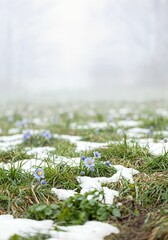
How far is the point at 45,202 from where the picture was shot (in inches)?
105

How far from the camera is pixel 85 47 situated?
4156 cm

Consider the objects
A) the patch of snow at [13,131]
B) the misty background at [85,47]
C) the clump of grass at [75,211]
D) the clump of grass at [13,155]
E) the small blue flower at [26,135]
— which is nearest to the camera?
the clump of grass at [75,211]

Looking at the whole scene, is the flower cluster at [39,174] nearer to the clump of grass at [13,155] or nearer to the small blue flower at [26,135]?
the clump of grass at [13,155]

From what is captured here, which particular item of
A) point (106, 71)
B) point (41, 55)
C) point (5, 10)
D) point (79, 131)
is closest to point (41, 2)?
point (5, 10)

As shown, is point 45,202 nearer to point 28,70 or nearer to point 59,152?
point 59,152

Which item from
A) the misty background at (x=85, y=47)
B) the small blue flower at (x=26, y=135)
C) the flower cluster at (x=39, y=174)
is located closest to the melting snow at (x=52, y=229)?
the flower cluster at (x=39, y=174)

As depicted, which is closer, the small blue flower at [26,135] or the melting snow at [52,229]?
the melting snow at [52,229]

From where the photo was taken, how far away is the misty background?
28219mm

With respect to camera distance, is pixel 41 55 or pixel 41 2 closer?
pixel 41 2

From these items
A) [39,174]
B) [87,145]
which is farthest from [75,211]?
[87,145]

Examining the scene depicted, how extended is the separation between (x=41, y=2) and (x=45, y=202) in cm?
3044

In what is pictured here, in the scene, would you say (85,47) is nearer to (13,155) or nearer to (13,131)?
(13,131)

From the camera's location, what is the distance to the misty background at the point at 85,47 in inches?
1111

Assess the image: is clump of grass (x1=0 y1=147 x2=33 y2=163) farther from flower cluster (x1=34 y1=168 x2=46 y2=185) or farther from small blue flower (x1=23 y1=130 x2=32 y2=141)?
flower cluster (x1=34 y1=168 x2=46 y2=185)
